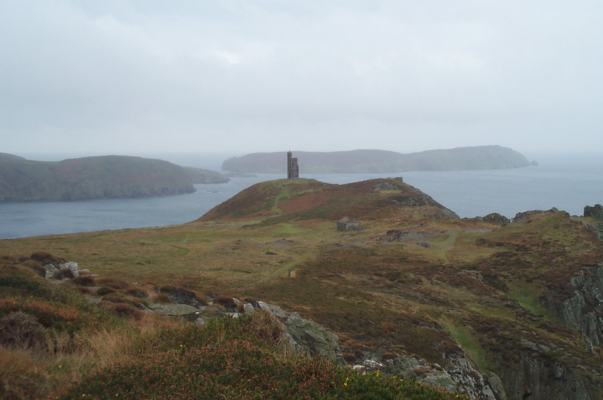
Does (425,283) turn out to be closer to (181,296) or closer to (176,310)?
(181,296)

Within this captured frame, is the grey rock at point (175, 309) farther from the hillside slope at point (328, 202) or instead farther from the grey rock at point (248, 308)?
the hillside slope at point (328, 202)

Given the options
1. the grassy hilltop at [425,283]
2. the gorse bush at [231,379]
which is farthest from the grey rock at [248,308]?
the gorse bush at [231,379]

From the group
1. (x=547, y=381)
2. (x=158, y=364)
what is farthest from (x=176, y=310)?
(x=547, y=381)

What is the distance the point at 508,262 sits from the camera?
42.4 m

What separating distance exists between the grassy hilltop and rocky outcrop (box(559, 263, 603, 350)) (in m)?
0.12

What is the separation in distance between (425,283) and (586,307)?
1254 cm

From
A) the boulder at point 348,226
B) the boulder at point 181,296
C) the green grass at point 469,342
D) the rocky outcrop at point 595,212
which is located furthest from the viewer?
the boulder at point 348,226

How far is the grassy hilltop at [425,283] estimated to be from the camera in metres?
23.6

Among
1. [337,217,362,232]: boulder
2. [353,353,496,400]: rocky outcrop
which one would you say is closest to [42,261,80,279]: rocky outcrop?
[353,353,496,400]: rocky outcrop

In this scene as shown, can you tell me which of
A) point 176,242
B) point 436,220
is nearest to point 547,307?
point 436,220

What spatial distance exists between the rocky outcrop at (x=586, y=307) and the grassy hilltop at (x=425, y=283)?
12cm

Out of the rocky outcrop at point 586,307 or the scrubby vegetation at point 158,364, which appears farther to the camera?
the rocky outcrop at point 586,307

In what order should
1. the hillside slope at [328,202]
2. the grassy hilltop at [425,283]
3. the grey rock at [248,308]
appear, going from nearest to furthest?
the grey rock at [248,308] < the grassy hilltop at [425,283] < the hillside slope at [328,202]

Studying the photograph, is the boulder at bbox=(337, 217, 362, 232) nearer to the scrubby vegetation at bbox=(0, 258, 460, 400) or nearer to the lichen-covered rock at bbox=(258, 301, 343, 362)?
the lichen-covered rock at bbox=(258, 301, 343, 362)
